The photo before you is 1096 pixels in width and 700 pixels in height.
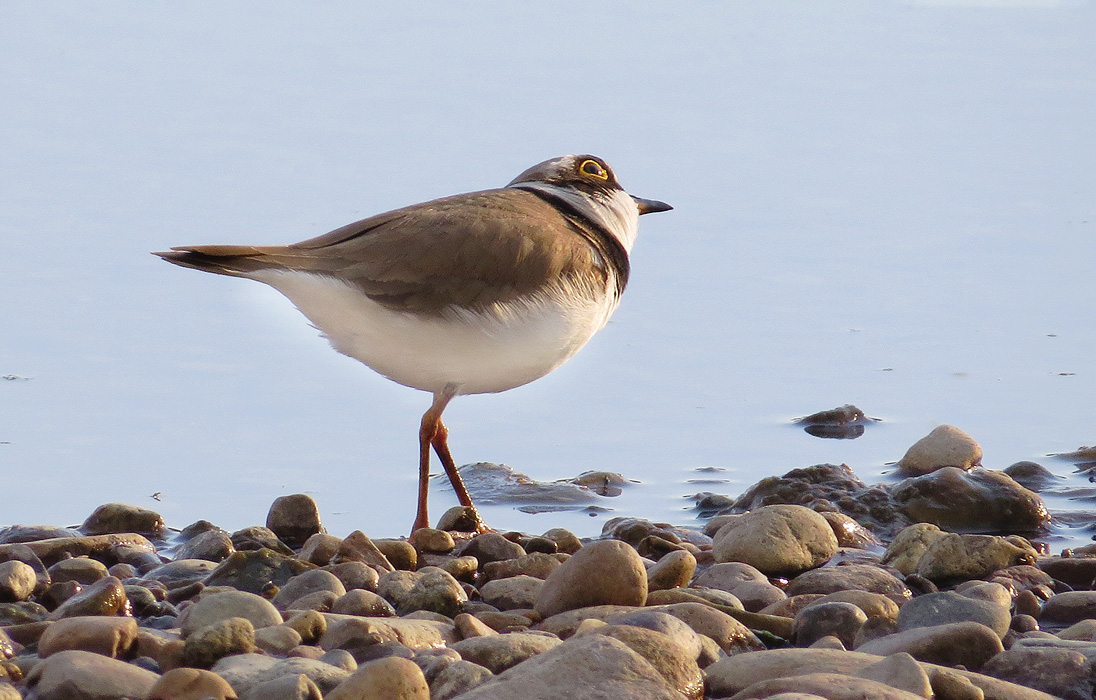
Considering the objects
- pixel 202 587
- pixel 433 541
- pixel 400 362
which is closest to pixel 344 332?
pixel 400 362

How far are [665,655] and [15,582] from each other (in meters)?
2.28

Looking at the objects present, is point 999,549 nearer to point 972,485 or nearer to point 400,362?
point 972,485

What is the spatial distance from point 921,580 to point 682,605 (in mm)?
1179

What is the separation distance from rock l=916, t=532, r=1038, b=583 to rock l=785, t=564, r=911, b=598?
174 mm

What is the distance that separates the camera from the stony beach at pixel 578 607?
12.8ft

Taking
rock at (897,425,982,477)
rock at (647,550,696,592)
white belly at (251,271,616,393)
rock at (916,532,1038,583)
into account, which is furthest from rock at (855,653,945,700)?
rock at (897,425,982,477)

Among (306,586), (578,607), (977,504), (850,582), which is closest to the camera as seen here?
(578,607)

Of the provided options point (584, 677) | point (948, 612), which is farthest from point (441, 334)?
point (584, 677)

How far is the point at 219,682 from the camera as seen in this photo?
3805 mm

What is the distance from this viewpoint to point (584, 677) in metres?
3.73

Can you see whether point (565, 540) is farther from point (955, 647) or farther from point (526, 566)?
point (955, 647)

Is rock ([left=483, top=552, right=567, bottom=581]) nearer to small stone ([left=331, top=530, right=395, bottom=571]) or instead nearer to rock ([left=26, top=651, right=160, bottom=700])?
small stone ([left=331, top=530, right=395, bottom=571])

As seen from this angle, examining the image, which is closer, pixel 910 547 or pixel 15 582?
pixel 15 582

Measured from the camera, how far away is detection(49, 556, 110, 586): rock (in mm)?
5312
